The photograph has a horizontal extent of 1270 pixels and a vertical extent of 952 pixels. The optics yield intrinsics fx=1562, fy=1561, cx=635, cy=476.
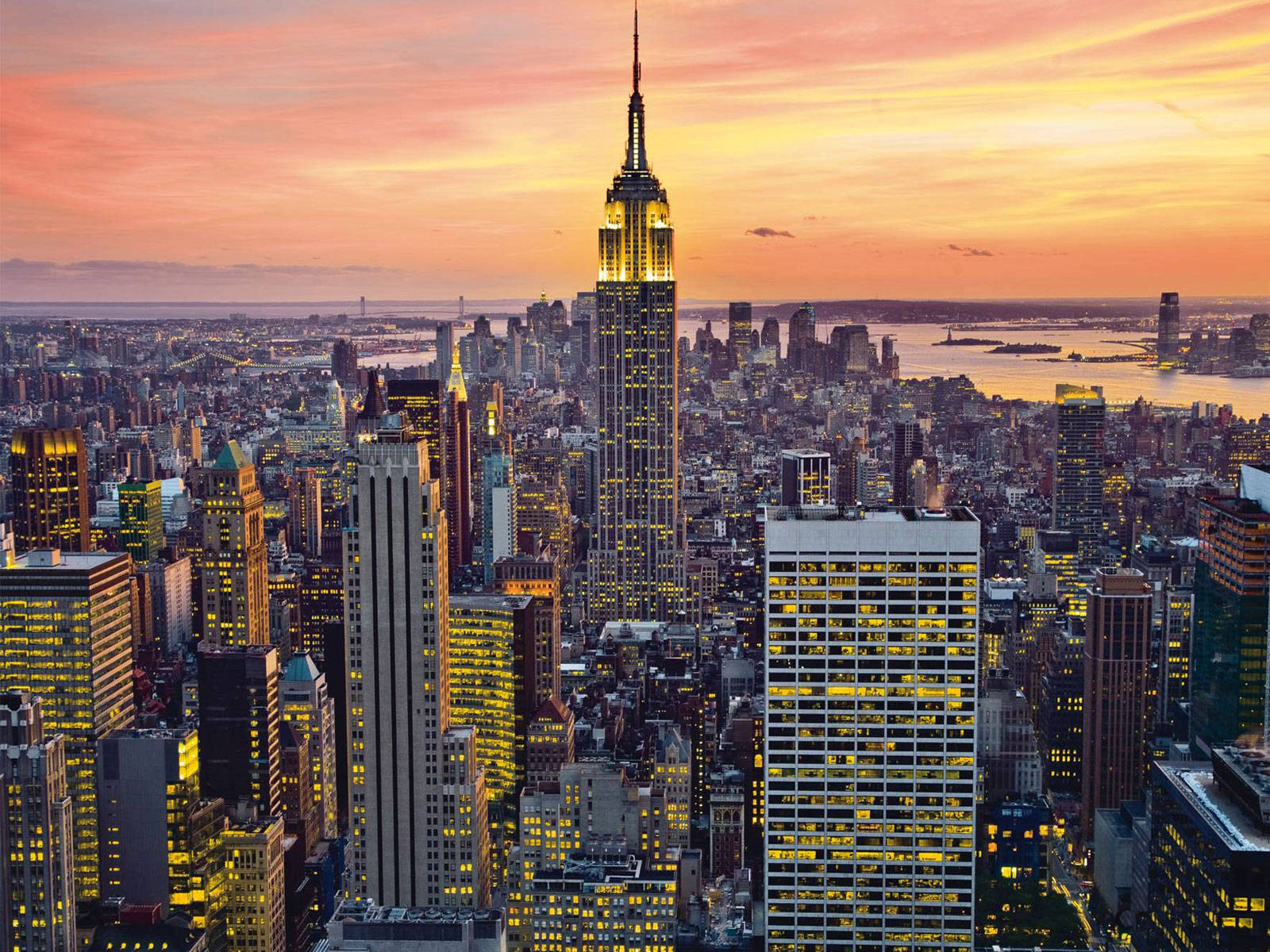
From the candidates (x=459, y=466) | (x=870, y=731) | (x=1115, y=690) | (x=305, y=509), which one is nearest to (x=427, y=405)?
(x=459, y=466)

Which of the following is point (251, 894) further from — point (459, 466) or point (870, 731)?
point (459, 466)

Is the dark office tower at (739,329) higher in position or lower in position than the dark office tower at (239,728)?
higher

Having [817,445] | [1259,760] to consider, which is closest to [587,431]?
[817,445]

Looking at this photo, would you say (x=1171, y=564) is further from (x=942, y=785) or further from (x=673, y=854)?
(x=942, y=785)

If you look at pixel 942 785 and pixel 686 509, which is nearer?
pixel 942 785

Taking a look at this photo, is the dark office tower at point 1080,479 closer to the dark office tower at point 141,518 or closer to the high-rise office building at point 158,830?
the high-rise office building at point 158,830

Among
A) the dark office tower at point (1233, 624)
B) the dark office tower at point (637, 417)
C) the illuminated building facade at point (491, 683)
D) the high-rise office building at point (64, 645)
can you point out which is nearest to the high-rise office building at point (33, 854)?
the high-rise office building at point (64, 645)

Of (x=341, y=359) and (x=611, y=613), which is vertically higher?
(x=341, y=359)
